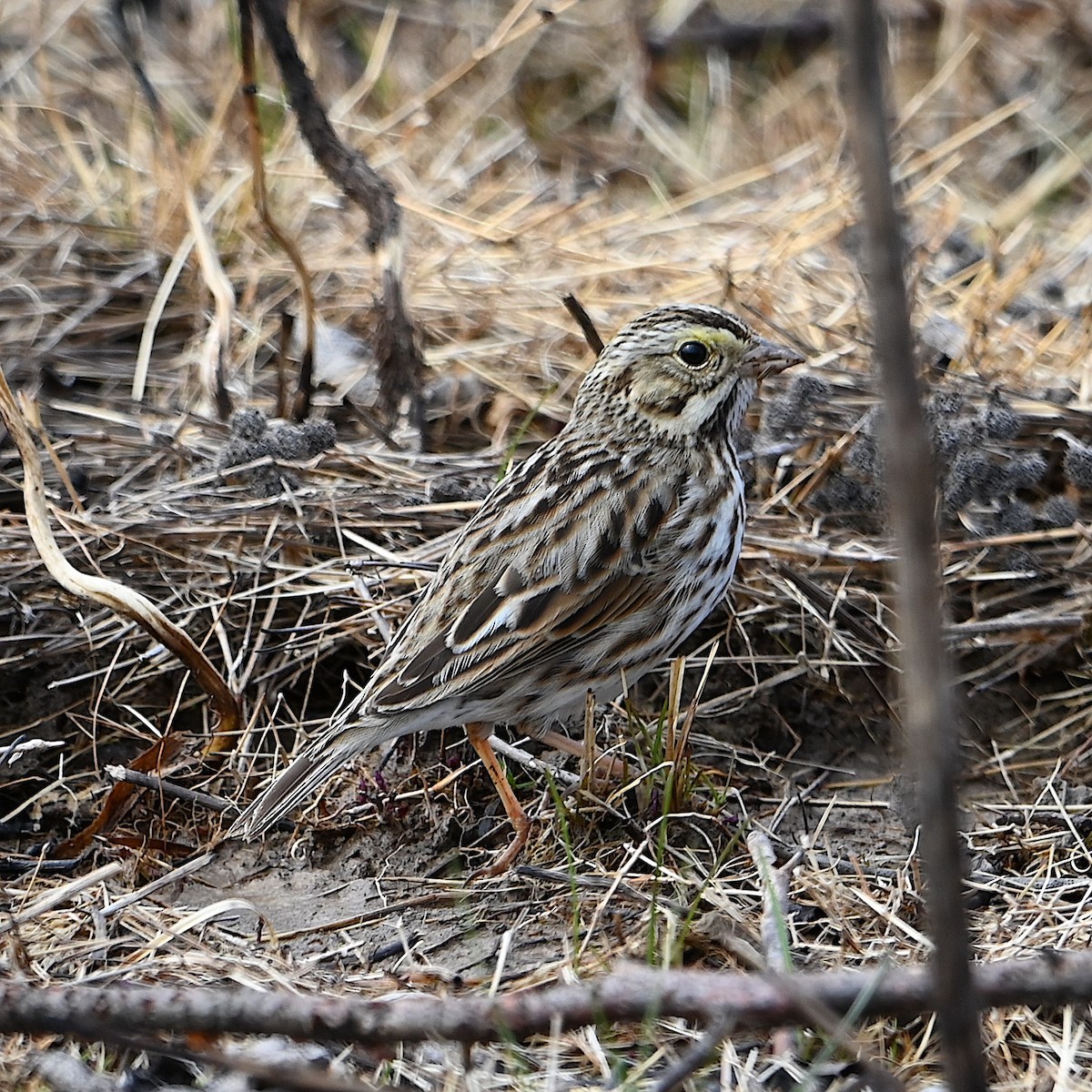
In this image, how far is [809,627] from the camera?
446cm

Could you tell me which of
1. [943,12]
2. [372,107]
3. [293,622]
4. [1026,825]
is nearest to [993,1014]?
[1026,825]

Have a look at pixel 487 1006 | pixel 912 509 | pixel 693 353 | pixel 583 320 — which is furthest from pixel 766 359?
pixel 912 509

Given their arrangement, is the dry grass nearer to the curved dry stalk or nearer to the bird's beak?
the curved dry stalk

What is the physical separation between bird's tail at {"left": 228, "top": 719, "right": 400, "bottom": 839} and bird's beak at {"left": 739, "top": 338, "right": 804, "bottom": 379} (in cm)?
143

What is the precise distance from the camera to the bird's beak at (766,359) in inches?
167

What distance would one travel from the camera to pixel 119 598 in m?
4.01

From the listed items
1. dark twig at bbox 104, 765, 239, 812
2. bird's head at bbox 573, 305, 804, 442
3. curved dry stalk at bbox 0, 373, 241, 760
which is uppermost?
bird's head at bbox 573, 305, 804, 442

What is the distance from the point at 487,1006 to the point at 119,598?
72.9 inches

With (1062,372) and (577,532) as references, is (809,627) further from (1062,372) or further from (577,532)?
(1062,372)

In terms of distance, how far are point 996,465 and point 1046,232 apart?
2.43 m

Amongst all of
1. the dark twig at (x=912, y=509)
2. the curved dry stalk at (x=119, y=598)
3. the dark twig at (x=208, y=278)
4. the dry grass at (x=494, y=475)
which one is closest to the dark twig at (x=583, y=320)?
the dry grass at (x=494, y=475)

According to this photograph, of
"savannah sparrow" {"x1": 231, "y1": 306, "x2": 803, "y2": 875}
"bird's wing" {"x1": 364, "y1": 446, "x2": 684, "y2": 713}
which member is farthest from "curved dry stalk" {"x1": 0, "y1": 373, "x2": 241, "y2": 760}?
"bird's wing" {"x1": 364, "y1": 446, "x2": 684, "y2": 713}

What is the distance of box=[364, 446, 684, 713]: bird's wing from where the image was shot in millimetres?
3756

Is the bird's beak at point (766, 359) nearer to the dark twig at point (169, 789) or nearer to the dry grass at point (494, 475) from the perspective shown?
the dry grass at point (494, 475)
